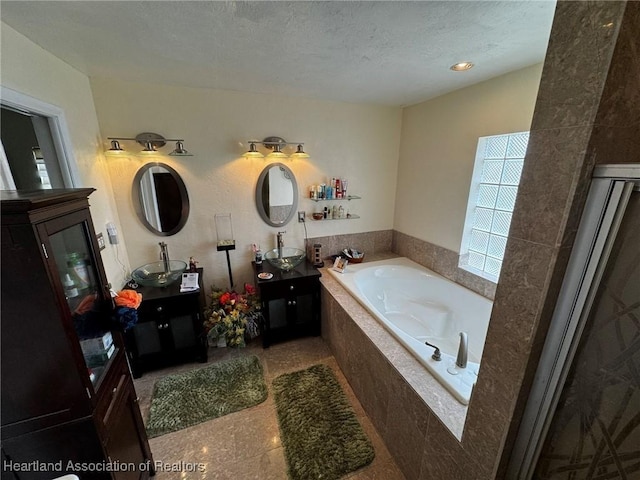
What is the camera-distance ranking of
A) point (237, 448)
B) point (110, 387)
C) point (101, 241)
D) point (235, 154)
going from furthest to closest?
point (235, 154) < point (101, 241) < point (237, 448) < point (110, 387)

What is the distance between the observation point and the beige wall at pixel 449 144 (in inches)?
71.5

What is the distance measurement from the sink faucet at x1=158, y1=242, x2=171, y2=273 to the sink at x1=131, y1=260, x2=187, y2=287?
0.03 meters

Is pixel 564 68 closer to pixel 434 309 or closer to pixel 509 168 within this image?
pixel 509 168

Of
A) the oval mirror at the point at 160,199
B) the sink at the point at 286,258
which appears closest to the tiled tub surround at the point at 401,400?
the sink at the point at 286,258

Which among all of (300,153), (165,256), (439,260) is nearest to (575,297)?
(439,260)

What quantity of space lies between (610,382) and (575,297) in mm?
255

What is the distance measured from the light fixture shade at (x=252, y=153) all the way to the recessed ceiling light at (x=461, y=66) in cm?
169

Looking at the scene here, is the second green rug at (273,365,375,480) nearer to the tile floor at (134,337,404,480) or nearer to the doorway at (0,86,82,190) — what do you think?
the tile floor at (134,337,404,480)

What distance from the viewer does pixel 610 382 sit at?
0.70m

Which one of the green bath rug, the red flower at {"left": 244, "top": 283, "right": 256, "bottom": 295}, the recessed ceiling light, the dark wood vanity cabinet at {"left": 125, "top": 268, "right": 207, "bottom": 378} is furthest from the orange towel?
the recessed ceiling light

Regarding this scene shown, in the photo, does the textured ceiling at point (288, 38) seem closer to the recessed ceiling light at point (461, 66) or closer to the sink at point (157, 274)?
the recessed ceiling light at point (461, 66)

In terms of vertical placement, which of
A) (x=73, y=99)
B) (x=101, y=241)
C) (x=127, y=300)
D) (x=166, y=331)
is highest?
(x=73, y=99)

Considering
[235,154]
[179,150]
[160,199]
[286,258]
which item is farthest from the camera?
[286,258]

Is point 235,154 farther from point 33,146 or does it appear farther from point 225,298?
point 225,298
